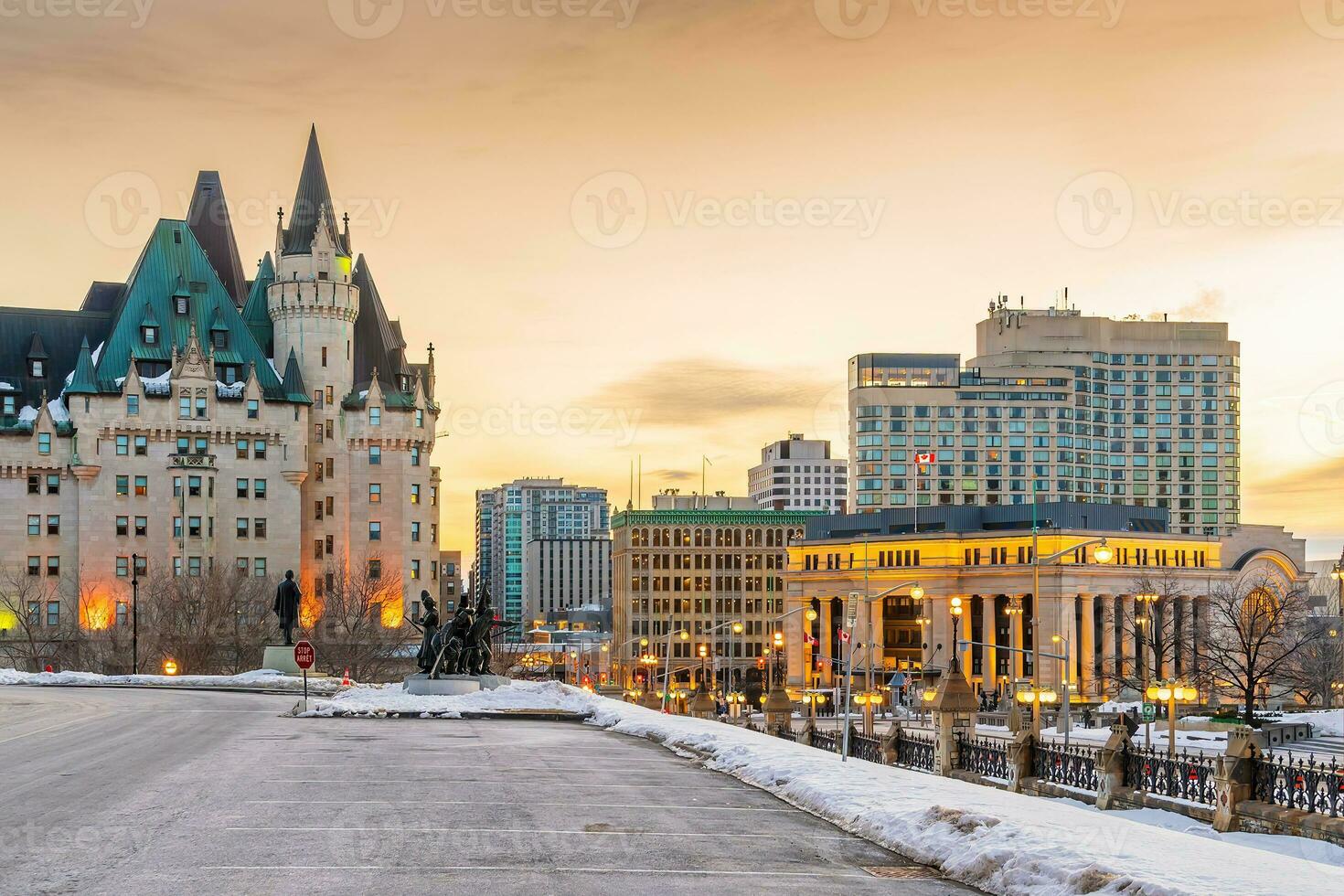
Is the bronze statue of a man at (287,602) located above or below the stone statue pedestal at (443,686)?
above

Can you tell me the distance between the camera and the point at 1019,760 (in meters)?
41.9

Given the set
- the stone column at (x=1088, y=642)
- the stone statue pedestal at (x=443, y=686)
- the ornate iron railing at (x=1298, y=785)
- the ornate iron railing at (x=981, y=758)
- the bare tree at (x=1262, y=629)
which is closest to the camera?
the ornate iron railing at (x=1298, y=785)

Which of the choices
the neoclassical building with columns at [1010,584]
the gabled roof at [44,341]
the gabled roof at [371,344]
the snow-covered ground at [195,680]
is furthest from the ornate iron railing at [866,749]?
the gabled roof at [44,341]

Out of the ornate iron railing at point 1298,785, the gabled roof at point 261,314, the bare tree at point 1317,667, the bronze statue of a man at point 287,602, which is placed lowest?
the bare tree at point 1317,667

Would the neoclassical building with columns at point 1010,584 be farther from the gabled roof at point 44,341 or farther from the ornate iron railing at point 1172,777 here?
the ornate iron railing at point 1172,777

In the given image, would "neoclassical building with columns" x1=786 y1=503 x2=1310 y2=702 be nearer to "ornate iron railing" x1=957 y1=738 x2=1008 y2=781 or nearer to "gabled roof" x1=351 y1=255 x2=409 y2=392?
"gabled roof" x1=351 y1=255 x2=409 y2=392

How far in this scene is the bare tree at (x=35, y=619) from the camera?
441 ft

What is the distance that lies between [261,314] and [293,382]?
11.9 meters

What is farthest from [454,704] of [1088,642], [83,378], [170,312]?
[1088,642]

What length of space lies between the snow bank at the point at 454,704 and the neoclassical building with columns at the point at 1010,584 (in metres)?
103

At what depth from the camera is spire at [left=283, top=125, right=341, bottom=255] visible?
486ft

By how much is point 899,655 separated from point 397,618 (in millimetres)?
65571

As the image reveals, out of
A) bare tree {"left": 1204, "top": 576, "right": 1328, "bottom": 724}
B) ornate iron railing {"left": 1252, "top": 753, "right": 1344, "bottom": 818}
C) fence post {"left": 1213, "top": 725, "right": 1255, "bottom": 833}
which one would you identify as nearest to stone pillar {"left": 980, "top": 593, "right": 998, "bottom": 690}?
bare tree {"left": 1204, "top": 576, "right": 1328, "bottom": 724}

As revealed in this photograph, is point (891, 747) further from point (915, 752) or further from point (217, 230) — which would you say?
point (217, 230)
